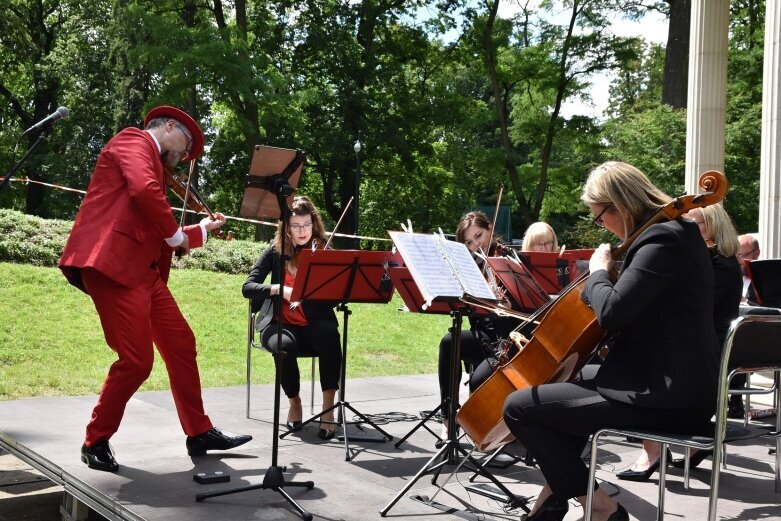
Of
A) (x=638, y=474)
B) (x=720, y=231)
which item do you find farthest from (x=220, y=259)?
(x=638, y=474)

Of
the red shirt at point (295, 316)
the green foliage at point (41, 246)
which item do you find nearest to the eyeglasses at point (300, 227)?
the red shirt at point (295, 316)

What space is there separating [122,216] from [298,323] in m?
1.83

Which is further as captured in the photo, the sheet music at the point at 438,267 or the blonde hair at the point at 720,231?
the blonde hair at the point at 720,231

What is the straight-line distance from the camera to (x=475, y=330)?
19.1 ft

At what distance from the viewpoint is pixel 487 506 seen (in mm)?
4297

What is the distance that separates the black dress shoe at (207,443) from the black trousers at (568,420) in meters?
2.26

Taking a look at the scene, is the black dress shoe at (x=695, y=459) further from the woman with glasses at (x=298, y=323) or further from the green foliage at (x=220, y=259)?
the green foliage at (x=220, y=259)

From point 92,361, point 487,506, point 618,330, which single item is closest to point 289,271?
point 487,506

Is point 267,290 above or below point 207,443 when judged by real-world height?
above

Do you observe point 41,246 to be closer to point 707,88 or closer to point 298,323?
point 298,323

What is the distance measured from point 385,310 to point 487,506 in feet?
34.1

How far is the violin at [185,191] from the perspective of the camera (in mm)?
4699

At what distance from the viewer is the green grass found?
861cm

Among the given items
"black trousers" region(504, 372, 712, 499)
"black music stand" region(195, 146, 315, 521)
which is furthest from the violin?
"black trousers" region(504, 372, 712, 499)
